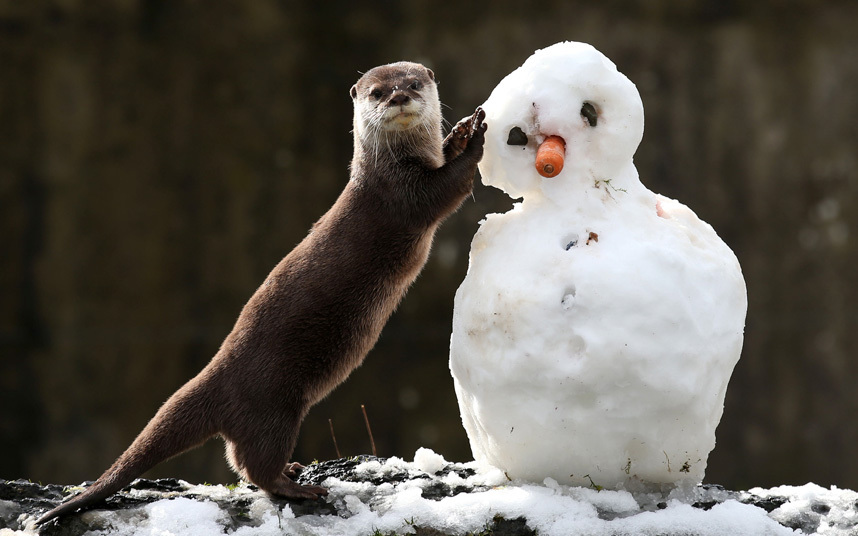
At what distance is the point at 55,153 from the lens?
24.6 ft

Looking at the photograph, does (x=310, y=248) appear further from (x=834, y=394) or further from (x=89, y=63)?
(x=834, y=394)

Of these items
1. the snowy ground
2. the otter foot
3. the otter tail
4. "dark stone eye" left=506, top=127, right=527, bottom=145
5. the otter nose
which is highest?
the otter nose

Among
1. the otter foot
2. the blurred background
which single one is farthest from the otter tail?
the blurred background

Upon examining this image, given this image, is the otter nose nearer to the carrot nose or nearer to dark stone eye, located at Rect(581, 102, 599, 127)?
the carrot nose

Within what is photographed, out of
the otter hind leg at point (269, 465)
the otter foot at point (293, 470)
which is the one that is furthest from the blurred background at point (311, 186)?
the otter hind leg at point (269, 465)

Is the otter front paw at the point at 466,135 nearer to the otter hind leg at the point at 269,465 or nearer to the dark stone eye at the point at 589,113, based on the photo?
the dark stone eye at the point at 589,113

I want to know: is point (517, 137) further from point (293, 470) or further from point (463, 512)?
point (293, 470)

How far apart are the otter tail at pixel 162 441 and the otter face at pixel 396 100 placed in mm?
1216

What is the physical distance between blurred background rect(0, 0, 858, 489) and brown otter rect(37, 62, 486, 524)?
11.8 feet

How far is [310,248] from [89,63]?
4776mm

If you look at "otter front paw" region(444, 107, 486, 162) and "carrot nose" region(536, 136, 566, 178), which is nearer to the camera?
"carrot nose" region(536, 136, 566, 178)

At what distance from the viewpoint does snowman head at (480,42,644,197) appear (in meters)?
3.38

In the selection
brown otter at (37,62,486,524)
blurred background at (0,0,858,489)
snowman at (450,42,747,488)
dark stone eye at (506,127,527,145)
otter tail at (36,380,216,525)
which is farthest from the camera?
blurred background at (0,0,858,489)

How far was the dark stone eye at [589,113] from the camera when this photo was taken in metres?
3.43
